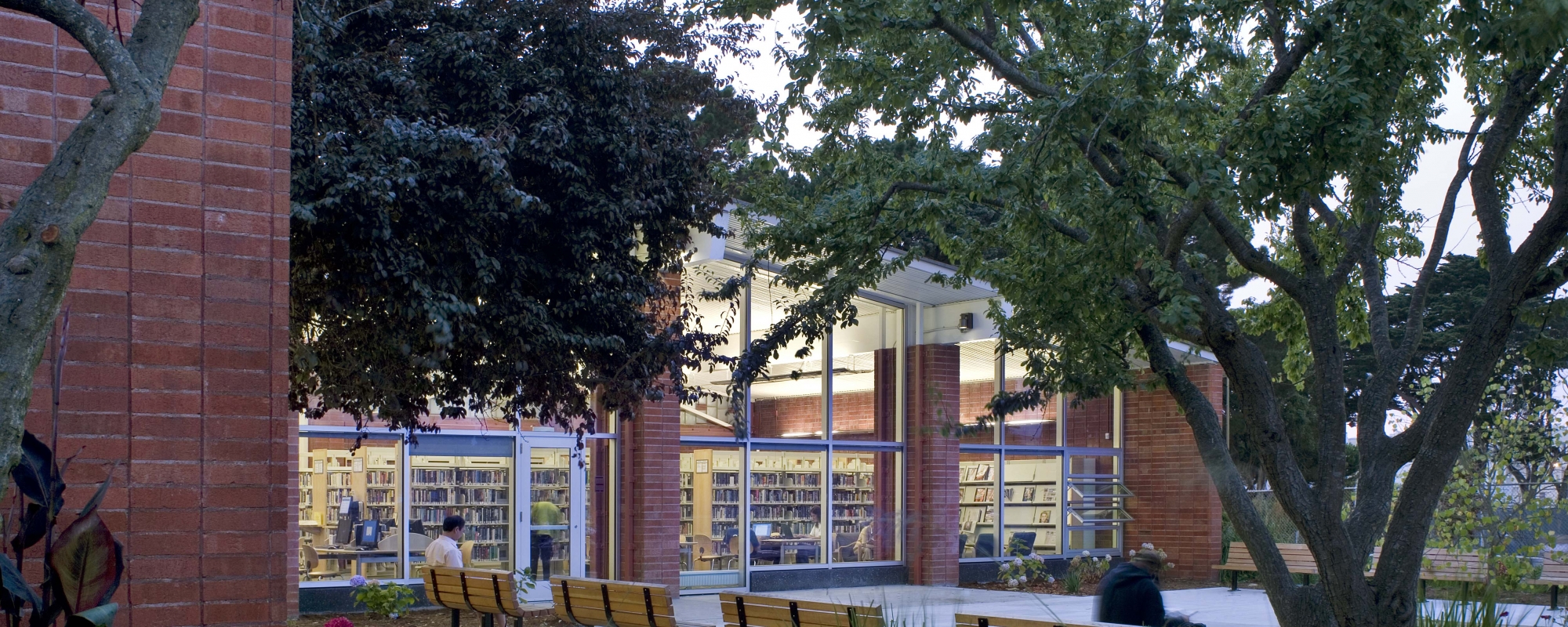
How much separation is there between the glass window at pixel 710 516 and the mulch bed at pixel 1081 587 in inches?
162

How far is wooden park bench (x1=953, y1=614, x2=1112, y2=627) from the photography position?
24.1ft

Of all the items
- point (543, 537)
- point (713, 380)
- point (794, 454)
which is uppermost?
point (713, 380)

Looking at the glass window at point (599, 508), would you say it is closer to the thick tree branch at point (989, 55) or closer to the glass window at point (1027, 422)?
the glass window at point (1027, 422)

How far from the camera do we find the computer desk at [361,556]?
14406 millimetres

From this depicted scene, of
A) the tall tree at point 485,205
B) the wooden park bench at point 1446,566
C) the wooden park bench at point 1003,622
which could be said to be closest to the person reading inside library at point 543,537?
the tall tree at point 485,205

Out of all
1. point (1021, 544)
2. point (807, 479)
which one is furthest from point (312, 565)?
point (1021, 544)

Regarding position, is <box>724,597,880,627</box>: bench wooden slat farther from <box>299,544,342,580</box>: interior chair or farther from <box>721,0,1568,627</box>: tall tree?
<box>299,544,342,580</box>: interior chair

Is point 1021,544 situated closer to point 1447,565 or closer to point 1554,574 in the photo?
point 1554,574

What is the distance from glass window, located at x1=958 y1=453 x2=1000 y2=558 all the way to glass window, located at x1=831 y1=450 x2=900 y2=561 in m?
1.25

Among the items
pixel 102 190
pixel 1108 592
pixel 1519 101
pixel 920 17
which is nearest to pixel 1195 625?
pixel 1108 592

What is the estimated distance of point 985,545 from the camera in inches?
816

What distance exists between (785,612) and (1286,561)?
378 inches

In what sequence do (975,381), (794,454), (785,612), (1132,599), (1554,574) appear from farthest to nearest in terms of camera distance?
(975,381)
(794,454)
(1554,574)
(785,612)
(1132,599)

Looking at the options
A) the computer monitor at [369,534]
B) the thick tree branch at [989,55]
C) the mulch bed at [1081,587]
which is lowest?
the mulch bed at [1081,587]
